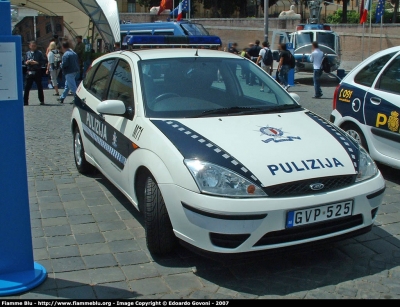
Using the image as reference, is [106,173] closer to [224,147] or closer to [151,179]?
[151,179]

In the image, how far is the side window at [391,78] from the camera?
619cm

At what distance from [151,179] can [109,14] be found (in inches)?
724

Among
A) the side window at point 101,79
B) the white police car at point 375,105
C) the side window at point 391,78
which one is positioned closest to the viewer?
the side window at point 101,79

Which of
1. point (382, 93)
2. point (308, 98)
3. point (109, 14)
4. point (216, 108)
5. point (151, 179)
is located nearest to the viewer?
point (151, 179)

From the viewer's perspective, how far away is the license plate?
3654 mm

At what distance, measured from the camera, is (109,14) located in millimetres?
21234

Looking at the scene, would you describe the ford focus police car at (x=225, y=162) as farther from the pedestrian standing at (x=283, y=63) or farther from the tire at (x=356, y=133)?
the pedestrian standing at (x=283, y=63)

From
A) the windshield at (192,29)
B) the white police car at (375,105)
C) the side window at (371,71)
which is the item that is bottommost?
the white police car at (375,105)

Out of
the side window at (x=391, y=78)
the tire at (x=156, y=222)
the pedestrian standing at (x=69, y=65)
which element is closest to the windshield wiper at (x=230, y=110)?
the tire at (x=156, y=222)

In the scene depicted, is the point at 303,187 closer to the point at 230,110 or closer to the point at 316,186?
the point at 316,186

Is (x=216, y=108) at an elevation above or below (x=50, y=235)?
above

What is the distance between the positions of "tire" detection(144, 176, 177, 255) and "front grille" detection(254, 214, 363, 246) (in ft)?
2.53

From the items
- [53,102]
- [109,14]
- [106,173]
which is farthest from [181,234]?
[109,14]

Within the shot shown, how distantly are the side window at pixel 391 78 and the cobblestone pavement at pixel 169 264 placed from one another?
130 cm
